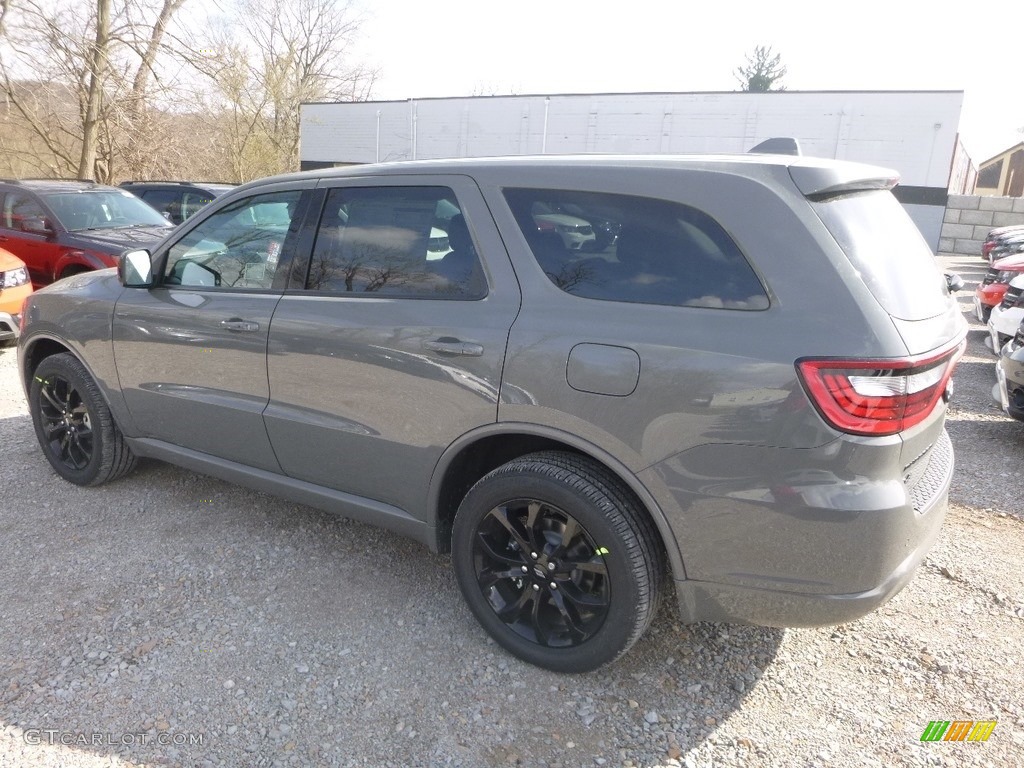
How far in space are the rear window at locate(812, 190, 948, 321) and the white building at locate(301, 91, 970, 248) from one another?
21909 mm

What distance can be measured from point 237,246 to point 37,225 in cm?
627

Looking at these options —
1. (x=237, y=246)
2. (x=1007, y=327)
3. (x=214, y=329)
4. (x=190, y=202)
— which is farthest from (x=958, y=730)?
(x=190, y=202)

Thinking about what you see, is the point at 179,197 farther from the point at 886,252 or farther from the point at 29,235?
the point at 886,252

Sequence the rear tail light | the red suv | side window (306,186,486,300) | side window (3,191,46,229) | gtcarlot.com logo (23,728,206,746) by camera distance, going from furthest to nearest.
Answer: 1. the red suv
2. side window (3,191,46,229)
3. side window (306,186,486,300)
4. gtcarlot.com logo (23,728,206,746)
5. the rear tail light

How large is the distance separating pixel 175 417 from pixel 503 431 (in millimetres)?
1955

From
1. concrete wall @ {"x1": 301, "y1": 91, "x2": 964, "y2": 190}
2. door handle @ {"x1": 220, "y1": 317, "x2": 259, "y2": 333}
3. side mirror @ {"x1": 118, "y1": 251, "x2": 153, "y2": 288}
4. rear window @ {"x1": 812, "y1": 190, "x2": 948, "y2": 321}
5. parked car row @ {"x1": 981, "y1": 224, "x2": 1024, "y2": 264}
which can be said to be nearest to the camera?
rear window @ {"x1": 812, "y1": 190, "x2": 948, "y2": 321}

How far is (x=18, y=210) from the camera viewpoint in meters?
8.48

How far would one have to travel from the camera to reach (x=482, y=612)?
9.34 feet

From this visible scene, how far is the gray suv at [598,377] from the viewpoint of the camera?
2160 mm

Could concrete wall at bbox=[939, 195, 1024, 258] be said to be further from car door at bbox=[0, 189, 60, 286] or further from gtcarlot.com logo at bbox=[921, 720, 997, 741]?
gtcarlot.com logo at bbox=[921, 720, 997, 741]

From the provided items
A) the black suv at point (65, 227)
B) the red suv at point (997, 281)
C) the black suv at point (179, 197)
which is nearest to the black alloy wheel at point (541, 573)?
the black suv at point (65, 227)

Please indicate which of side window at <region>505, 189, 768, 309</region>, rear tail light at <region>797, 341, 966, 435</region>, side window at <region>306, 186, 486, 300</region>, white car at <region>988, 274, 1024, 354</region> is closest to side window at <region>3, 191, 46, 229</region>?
side window at <region>306, 186, 486, 300</region>

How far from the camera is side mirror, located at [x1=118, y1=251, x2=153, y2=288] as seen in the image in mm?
3645

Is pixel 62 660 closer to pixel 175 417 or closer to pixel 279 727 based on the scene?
pixel 279 727
